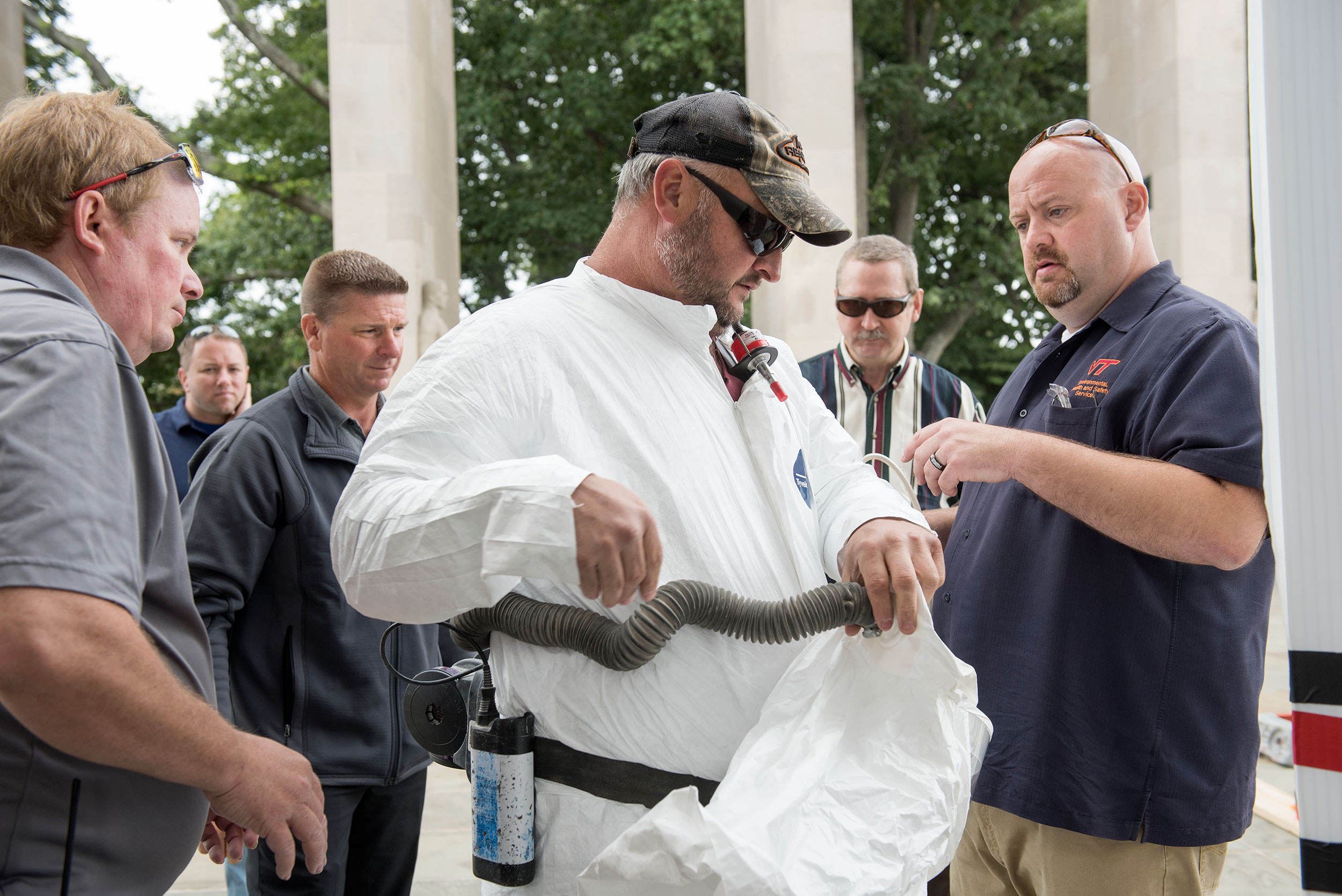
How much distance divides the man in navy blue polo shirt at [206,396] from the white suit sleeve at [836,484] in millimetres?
3935

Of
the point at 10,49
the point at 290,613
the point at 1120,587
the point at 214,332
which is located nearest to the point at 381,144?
the point at 10,49

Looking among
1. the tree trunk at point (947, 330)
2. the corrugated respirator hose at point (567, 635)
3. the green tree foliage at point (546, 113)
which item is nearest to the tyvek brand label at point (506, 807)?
the corrugated respirator hose at point (567, 635)

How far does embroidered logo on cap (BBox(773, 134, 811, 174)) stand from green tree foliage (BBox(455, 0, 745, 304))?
49.2ft

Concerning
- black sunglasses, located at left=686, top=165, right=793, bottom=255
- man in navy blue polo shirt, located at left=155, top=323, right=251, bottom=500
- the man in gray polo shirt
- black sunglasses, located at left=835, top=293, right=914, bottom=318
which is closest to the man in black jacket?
the man in gray polo shirt

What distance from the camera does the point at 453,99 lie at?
14.1 metres

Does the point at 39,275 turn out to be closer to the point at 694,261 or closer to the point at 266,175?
the point at 694,261

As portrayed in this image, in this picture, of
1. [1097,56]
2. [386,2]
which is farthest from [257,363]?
[1097,56]

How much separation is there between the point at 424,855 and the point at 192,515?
2516 mm

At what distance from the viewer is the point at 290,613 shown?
2791mm

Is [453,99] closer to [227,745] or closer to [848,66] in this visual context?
[848,66]

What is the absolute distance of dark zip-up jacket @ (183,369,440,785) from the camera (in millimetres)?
2697

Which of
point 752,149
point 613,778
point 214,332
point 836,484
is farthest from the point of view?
point 214,332

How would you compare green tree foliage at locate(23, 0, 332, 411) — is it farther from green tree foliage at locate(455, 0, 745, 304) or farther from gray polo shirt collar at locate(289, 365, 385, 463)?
gray polo shirt collar at locate(289, 365, 385, 463)

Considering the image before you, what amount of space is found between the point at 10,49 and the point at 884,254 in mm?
7614
